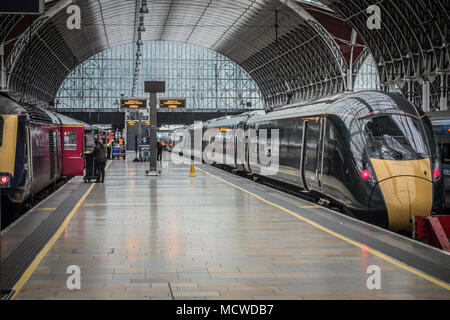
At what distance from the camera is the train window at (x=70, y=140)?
92.6ft

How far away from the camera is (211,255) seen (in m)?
10.5

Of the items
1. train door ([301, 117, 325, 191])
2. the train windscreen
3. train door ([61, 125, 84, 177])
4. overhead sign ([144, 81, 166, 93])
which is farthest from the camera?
overhead sign ([144, 81, 166, 93])

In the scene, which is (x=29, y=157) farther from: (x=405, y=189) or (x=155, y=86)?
(x=155, y=86)

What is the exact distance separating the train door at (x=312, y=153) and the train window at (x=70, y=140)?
11679 millimetres

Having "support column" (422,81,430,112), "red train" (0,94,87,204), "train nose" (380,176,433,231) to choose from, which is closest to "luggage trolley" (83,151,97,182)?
"red train" (0,94,87,204)

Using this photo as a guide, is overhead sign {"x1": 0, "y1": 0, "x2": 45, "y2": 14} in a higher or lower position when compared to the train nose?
higher

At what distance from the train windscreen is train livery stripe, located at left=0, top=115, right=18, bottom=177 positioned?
8.47 m

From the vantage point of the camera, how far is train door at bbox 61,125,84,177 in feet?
92.0

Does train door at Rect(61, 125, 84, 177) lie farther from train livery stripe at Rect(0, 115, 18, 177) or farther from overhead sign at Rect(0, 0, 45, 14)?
overhead sign at Rect(0, 0, 45, 14)

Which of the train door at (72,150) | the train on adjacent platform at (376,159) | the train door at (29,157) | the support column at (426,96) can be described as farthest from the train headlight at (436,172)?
the support column at (426,96)

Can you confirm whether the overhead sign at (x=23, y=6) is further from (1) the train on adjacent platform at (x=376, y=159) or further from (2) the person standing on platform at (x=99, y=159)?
(2) the person standing on platform at (x=99, y=159)

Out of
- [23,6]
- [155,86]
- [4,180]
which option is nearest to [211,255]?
[23,6]
